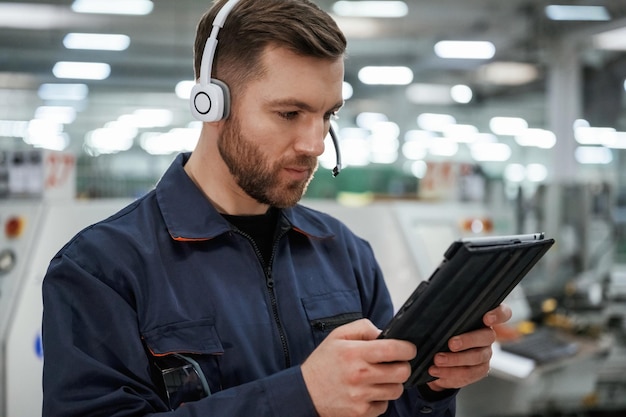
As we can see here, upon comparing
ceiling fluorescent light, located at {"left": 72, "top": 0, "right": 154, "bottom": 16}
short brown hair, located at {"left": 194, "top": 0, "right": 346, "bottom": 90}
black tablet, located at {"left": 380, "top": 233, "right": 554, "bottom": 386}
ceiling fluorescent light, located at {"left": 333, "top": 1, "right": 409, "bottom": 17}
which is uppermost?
ceiling fluorescent light, located at {"left": 333, "top": 1, "right": 409, "bottom": 17}

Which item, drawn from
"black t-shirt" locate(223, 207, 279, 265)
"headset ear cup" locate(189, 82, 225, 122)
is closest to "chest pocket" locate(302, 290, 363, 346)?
"black t-shirt" locate(223, 207, 279, 265)

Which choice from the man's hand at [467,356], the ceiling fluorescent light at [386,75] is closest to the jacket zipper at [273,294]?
the man's hand at [467,356]

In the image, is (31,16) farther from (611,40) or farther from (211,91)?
(611,40)

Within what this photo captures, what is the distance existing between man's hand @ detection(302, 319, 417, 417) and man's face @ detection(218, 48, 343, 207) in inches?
11.7

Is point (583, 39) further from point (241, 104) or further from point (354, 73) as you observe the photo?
point (241, 104)

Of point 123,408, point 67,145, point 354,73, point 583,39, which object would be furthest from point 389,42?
point 123,408

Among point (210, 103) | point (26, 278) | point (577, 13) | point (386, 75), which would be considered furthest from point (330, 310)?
Answer: point (577, 13)

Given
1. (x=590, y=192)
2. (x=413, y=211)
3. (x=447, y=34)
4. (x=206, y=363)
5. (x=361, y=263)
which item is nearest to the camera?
(x=206, y=363)

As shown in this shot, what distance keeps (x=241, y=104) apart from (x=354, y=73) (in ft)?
15.4

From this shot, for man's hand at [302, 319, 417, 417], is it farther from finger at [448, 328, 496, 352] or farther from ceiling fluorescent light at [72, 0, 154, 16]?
ceiling fluorescent light at [72, 0, 154, 16]

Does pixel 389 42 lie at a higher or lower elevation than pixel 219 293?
higher

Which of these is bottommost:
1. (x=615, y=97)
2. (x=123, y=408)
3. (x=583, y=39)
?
(x=123, y=408)

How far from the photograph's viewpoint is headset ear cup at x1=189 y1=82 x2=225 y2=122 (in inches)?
42.2

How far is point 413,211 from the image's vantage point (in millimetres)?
3131
